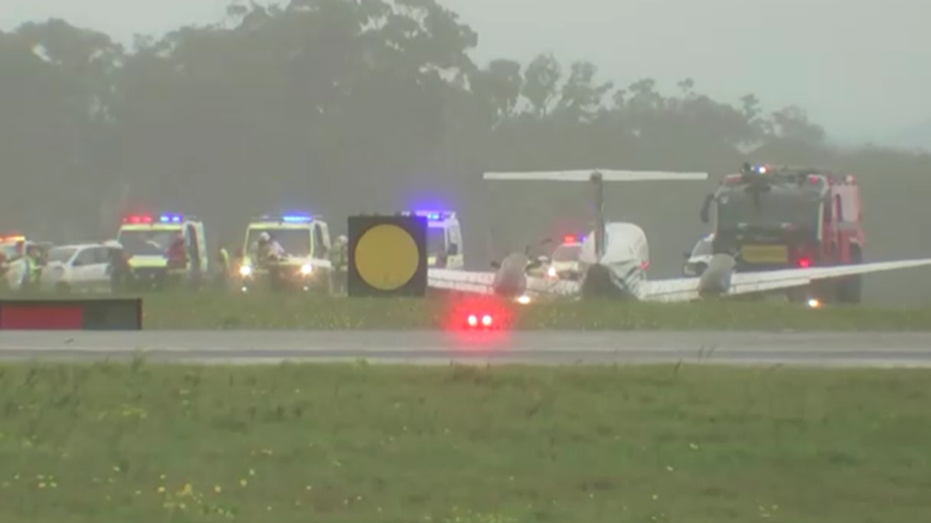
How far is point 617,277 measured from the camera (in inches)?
1265

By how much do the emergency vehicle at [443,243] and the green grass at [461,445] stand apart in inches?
1190

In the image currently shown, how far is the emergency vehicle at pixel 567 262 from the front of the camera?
120 ft

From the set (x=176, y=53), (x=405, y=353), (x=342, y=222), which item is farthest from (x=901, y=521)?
(x=176, y=53)

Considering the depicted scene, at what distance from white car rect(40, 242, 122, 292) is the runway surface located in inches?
865

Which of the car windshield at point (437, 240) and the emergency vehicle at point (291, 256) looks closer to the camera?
the emergency vehicle at point (291, 256)

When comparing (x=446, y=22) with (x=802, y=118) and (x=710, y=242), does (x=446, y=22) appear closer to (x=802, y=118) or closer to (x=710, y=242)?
(x=802, y=118)

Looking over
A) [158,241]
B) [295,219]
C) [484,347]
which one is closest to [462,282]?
[295,219]

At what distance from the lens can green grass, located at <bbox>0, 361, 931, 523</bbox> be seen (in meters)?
9.72

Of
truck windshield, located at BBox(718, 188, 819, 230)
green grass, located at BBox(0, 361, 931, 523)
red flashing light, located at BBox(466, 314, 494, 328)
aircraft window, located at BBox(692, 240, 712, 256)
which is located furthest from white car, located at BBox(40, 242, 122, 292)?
green grass, located at BBox(0, 361, 931, 523)

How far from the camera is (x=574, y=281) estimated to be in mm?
34781

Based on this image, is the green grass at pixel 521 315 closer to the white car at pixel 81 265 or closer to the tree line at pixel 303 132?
the white car at pixel 81 265

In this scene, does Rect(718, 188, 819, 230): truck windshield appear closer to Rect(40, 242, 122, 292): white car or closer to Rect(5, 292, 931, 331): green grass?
Rect(40, 242, 122, 292): white car

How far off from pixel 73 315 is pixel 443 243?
2505cm

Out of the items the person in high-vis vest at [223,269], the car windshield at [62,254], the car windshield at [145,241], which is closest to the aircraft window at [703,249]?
the person in high-vis vest at [223,269]
